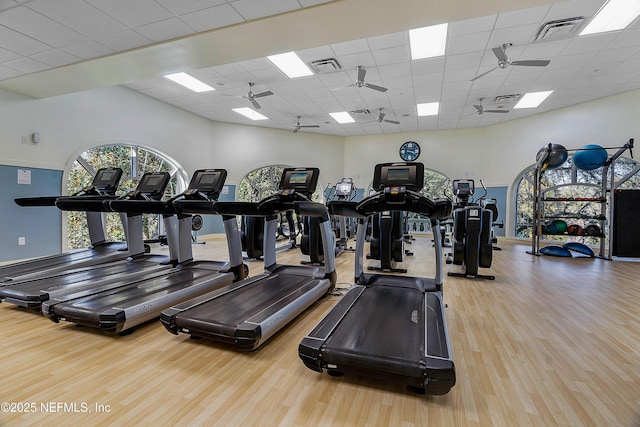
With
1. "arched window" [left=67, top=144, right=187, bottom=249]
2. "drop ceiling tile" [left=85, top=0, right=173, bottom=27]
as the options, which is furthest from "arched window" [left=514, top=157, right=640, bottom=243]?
"arched window" [left=67, top=144, right=187, bottom=249]

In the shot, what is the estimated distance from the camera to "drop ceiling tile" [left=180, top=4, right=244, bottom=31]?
3086 mm

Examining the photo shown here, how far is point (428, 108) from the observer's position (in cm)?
734

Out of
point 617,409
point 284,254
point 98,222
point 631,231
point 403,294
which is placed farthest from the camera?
point 284,254

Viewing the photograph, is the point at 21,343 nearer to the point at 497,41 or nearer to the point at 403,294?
the point at 403,294

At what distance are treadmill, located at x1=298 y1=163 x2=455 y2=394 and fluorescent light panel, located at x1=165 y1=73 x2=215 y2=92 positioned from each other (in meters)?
4.60

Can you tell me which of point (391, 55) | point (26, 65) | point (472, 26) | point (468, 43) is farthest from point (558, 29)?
point (26, 65)

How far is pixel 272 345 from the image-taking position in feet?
7.06

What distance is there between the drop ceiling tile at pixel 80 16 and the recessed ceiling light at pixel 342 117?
17.4ft

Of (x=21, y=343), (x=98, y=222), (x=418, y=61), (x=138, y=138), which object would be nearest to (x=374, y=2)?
(x=418, y=61)

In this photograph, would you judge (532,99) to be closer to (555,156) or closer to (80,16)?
(555,156)

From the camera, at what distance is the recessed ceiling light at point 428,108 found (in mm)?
7039

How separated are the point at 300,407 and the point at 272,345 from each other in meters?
0.71

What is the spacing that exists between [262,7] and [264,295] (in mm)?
2921

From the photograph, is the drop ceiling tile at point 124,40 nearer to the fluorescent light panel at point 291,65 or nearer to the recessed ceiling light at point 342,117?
the fluorescent light panel at point 291,65
